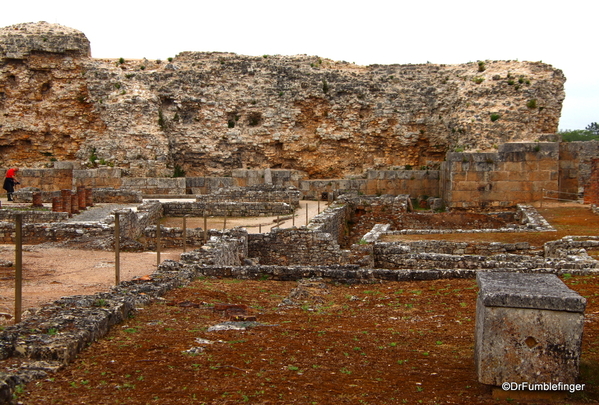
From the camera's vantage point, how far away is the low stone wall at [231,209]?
22438 millimetres

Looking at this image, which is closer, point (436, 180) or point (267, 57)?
point (436, 180)

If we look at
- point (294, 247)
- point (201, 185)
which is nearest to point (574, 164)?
point (294, 247)

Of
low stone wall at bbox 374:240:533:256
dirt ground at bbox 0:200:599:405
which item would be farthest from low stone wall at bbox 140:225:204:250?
dirt ground at bbox 0:200:599:405

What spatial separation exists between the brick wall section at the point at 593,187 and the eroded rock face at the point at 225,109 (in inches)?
455

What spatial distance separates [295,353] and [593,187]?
18.4 metres

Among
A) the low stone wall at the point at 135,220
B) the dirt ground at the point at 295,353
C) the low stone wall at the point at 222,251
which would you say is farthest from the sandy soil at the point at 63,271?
the low stone wall at the point at 135,220

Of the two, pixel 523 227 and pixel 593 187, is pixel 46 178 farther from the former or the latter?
pixel 593 187

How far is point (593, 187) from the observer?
856 inches

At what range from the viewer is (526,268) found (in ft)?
34.7

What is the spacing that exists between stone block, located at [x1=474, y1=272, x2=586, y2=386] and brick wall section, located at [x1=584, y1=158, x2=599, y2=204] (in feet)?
57.3

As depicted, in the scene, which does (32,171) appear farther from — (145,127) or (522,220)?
(522,220)

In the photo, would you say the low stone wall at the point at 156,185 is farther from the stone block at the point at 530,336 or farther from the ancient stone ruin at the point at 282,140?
the stone block at the point at 530,336

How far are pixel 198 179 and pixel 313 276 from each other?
20.0 metres

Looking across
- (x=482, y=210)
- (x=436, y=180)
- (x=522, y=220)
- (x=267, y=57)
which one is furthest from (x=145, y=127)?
(x=522, y=220)
